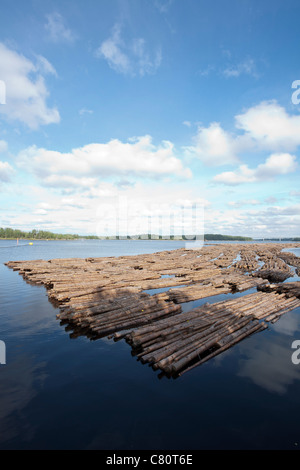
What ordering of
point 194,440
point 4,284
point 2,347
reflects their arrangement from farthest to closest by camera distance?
point 4,284 < point 2,347 < point 194,440

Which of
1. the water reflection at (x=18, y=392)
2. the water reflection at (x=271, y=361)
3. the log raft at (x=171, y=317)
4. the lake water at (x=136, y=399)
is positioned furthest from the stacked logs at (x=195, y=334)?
the water reflection at (x=18, y=392)

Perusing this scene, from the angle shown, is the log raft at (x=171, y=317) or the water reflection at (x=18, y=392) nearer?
the water reflection at (x=18, y=392)

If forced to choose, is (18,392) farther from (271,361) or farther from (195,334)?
(271,361)

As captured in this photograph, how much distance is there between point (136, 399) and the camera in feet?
24.3

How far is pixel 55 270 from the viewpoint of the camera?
30766 millimetres

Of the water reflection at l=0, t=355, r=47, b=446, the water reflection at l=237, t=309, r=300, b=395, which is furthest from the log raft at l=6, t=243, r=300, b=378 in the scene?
the water reflection at l=0, t=355, r=47, b=446

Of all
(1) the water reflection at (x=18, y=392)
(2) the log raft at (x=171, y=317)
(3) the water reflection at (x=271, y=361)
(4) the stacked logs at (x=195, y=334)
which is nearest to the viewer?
(1) the water reflection at (x=18, y=392)

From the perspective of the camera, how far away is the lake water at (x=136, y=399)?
5.93 meters

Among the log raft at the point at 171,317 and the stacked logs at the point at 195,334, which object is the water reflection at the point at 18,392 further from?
the stacked logs at the point at 195,334

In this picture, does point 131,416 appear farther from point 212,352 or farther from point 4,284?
point 4,284

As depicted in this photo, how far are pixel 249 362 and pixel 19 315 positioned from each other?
15.0 m

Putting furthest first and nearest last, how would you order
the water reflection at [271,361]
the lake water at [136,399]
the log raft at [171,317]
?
the log raft at [171,317] → the water reflection at [271,361] → the lake water at [136,399]

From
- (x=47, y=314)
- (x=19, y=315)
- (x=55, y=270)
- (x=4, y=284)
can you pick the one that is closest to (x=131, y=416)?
(x=47, y=314)
